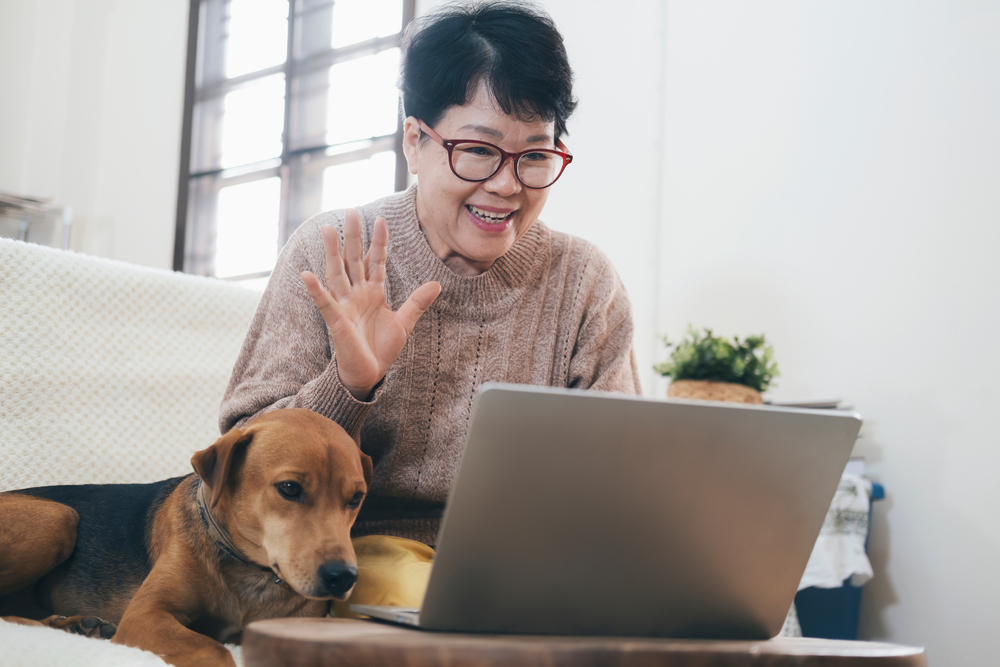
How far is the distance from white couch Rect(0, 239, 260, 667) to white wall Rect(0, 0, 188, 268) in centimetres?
315

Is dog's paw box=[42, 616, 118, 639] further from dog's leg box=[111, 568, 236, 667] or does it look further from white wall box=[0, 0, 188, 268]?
white wall box=[0, 0, 188, 268]

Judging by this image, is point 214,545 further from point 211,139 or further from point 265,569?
point 211,139

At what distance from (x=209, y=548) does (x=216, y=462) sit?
142 millimetres

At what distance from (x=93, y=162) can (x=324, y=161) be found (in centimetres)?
163

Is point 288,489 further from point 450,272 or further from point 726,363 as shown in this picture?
point 726,363

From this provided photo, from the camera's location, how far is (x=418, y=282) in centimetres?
127

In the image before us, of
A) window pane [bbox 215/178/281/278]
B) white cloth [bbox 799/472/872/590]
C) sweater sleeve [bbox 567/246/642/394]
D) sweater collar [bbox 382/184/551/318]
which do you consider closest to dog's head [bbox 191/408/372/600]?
sweater collar [bbox 382/184/551/318]

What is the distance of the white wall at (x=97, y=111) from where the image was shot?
4.35 meters

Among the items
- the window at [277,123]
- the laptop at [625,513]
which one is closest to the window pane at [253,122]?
the window at [277,123]

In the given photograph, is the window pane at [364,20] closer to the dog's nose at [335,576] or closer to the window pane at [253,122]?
the window pane at [253,122]

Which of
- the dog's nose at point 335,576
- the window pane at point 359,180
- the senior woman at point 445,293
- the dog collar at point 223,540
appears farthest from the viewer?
the window pane at point 359,180

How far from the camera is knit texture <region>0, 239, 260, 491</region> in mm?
1255

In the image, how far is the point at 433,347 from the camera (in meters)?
1.24

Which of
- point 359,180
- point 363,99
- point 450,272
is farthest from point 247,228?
point 450,272
